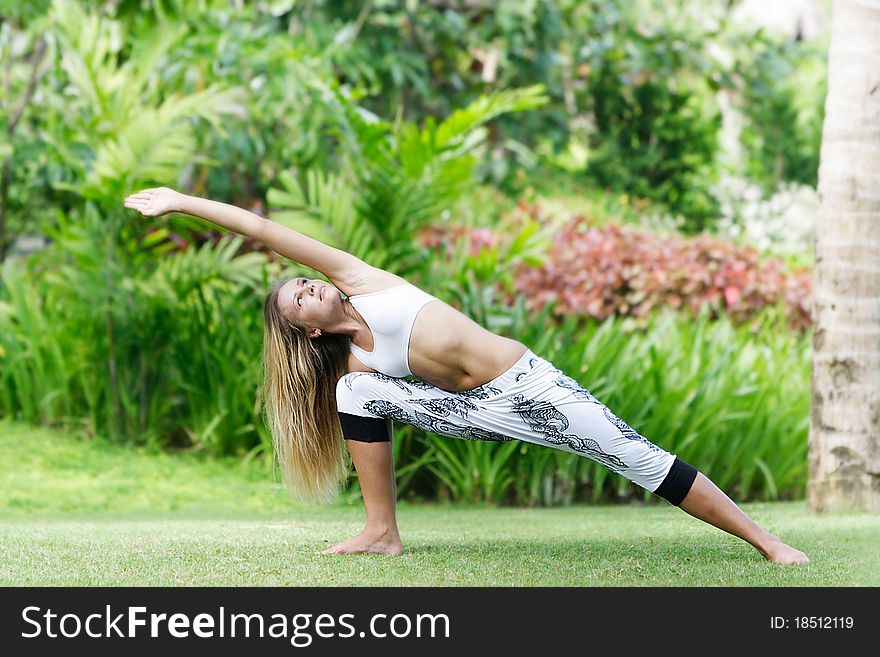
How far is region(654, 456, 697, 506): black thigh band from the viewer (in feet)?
12.9

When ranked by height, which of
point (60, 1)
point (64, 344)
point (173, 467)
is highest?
point (60, 1)

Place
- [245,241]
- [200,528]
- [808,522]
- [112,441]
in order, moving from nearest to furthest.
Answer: [200,528]
[808,522]
[112,441]
[245,241]

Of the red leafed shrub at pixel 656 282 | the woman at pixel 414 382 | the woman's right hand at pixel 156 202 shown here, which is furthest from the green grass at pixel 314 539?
the red leafed shrub at pixel 656 282

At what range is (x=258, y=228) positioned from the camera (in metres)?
3.94

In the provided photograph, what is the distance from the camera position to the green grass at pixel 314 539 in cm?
366

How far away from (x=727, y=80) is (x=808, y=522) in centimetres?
827

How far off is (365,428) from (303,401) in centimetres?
36

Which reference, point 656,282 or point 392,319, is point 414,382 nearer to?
point 392,319

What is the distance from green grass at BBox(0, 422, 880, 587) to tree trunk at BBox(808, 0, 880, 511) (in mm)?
277

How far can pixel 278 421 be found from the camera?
14.5 feet

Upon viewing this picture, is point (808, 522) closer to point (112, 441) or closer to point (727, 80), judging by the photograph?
point (112, 441)

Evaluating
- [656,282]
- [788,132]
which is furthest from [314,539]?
[788,132]

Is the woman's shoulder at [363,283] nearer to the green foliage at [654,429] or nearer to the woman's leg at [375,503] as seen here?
the woman's leg at [375,503]
